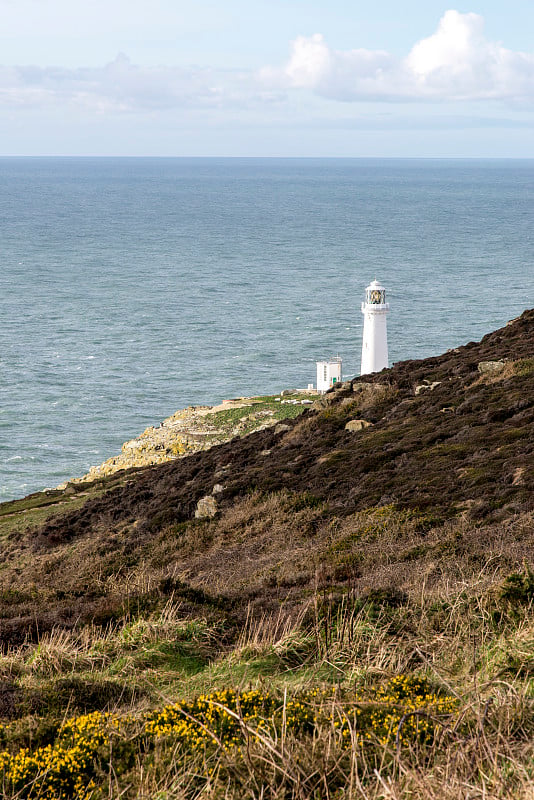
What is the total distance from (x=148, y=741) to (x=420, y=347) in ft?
202

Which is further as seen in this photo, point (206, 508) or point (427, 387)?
point (427, 387)

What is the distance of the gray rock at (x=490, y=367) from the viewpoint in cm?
2515

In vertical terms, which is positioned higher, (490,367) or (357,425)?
(490,367)

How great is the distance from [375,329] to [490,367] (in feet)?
58.1

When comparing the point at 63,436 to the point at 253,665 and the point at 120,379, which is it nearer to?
the point at 120,379

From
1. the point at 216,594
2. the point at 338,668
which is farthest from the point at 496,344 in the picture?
the point at 338,668

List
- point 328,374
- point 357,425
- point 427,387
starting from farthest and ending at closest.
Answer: point 328,374 < point 427,387 < point 357,425

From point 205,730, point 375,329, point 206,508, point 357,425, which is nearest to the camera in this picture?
point 205,730

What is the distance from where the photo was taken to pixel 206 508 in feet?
66.9

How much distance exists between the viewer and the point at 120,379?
58.9 meters

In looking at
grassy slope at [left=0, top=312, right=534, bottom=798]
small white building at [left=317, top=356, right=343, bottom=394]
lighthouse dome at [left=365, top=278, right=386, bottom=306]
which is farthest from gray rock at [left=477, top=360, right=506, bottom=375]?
small white building at [left=317, top=356, right=343, bottom=394]

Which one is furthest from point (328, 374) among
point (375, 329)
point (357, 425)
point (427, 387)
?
point (357, 425)

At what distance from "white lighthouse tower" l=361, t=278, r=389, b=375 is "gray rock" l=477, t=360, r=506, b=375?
17.1 m

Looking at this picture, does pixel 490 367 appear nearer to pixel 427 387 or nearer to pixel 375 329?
pixel 427 387
